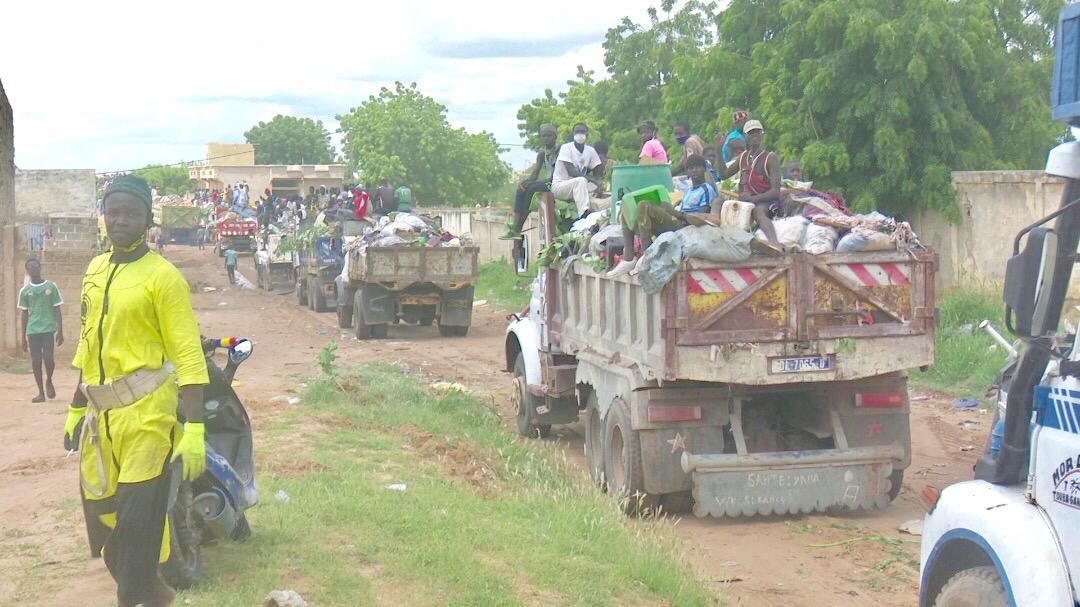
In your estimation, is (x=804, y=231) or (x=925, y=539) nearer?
(x=925, y=539)

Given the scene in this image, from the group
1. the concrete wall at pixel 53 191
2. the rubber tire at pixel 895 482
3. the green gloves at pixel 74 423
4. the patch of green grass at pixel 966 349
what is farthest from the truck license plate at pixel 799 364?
the concrete wall at pixel 53 191

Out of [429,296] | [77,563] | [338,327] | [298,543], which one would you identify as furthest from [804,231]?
[338,327]

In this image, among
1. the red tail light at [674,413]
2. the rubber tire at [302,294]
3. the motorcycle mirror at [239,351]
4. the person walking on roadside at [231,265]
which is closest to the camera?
the motorcycle mirror at [239,351]

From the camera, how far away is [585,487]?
8297mm

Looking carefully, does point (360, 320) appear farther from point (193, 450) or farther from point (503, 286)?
point (193, 450)

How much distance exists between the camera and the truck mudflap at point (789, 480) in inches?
299

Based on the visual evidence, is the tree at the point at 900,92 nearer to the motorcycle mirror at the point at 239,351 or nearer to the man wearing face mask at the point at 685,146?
the man wearing face mask at the point at 685,146

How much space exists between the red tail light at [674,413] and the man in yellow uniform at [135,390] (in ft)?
11.7

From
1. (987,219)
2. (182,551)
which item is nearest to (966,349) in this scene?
(987,219)

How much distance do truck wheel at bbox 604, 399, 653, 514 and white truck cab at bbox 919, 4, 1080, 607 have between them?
3890mm

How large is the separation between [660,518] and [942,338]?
798 cm

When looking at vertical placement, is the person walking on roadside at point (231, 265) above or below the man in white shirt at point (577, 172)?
below

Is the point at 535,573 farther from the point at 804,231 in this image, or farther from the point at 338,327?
the point at 338,327

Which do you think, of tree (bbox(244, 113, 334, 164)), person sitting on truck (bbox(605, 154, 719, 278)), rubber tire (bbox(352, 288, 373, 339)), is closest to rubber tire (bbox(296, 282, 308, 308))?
rubber tire (bbox(352, 288, 373, 339))
